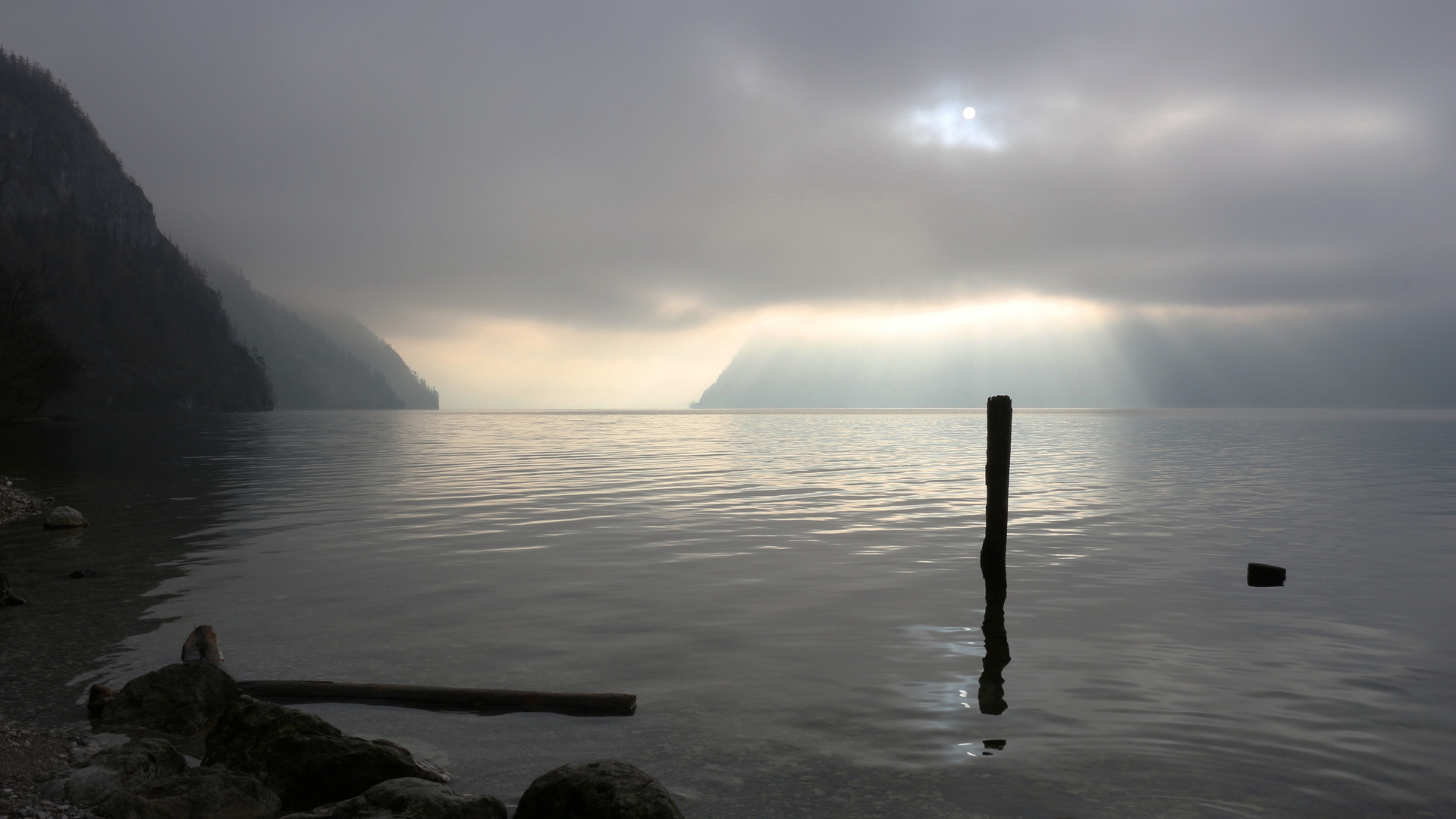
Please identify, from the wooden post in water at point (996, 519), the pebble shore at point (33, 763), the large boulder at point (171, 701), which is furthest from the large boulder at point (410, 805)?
the wooden post in water at point (996, 519)

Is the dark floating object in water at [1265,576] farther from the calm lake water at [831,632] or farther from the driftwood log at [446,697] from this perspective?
the driftwood log at [446,697]

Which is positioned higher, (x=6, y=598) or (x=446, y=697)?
(x=446, y=697)

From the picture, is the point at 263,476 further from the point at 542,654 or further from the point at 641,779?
the point at 641,779

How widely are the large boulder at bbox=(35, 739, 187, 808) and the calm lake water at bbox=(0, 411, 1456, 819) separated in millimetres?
2198

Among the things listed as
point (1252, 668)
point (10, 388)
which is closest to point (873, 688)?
point (1252, 668)

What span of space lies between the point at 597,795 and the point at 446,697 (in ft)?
14.0

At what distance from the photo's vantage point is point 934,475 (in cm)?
4625

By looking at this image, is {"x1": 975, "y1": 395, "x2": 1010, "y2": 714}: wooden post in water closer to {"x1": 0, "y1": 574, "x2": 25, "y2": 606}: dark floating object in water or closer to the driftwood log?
the driftwood log

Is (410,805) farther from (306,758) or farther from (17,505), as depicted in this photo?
(17,505)

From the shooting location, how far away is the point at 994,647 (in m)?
13.5

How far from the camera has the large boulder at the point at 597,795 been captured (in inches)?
275

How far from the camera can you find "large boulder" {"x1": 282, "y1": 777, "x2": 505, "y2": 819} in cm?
699

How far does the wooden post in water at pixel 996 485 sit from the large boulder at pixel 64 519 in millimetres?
25991

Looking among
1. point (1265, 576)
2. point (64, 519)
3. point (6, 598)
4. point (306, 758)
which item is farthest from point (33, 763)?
point (64, 519)
